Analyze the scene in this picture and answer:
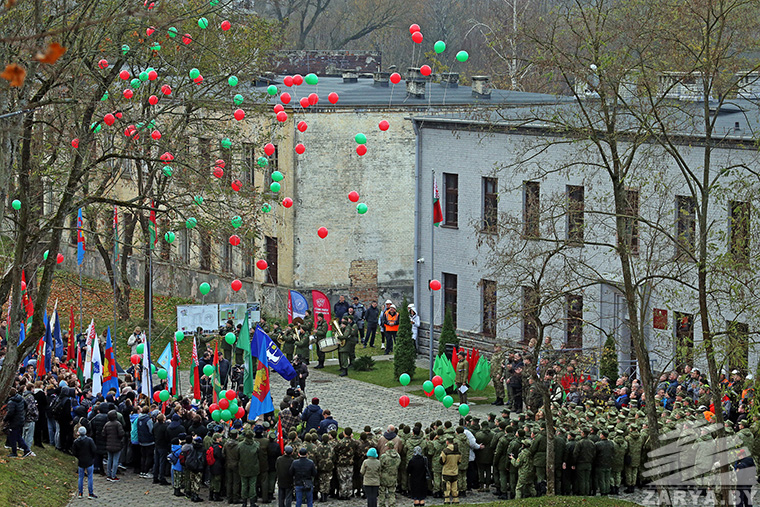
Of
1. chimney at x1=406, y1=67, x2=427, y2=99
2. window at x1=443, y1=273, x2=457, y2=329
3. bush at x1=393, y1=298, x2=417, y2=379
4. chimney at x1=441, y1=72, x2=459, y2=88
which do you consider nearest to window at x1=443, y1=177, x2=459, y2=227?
window at x1=443, y1=273, x2=457, y2=329

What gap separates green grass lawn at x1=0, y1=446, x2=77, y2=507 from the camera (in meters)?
18.3

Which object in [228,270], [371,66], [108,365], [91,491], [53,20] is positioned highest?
[371,66]

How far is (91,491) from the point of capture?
→ 19.6 metres

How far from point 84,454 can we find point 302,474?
13.2 ft

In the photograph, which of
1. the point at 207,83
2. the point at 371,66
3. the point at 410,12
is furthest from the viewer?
the point at 410,12

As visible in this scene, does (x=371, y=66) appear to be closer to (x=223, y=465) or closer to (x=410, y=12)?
(x=410, y=12)

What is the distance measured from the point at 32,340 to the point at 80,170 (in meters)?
2.82

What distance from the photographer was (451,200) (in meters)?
33.7

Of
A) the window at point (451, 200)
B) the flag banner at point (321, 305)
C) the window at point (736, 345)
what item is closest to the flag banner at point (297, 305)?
the flag banner at point (321, 305)

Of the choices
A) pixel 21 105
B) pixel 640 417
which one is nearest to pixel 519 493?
pixel 640 417

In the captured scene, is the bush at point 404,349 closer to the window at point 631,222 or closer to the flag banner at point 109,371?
the window at point 631,222

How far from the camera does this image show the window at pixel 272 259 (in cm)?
3956

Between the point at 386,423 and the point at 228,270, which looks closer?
the point at 386,423

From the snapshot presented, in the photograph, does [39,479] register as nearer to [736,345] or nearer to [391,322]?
[736,345]
